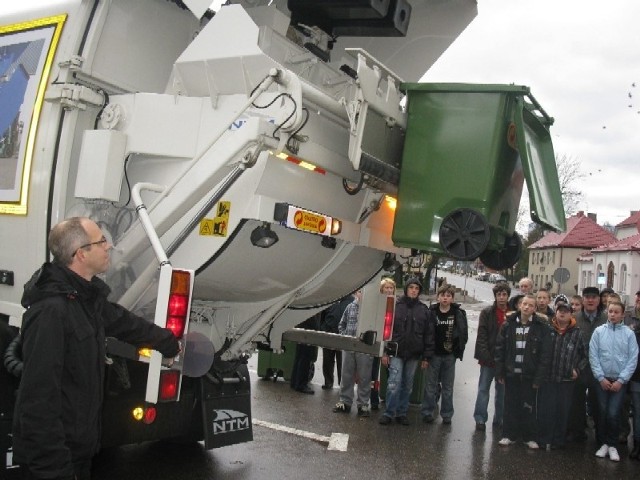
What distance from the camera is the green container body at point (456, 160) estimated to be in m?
4.06

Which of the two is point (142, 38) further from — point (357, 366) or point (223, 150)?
point (357, 366)

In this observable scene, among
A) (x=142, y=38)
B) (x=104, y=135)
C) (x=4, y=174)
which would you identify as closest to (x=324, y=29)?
(x=142, y=38)

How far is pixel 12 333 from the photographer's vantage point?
146 inches

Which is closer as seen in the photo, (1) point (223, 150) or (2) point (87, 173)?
(1) point (223, 150)

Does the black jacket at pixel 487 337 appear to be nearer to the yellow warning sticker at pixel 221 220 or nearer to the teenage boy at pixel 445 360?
the teenage boy at pixel 445 360

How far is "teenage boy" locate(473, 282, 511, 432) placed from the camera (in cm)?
762

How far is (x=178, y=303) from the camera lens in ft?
11.5

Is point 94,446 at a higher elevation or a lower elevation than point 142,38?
lower

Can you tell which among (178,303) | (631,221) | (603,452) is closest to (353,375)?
(603,452)

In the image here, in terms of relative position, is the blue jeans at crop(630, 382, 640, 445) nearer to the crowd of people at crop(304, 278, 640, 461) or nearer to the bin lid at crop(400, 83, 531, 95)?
the crowd of people at crop(304, 278, 640, 461)

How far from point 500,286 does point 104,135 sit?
5.44 meters

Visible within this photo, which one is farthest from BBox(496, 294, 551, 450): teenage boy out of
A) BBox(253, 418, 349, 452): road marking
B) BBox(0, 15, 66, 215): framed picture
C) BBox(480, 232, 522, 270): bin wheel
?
BBox(0, 15, 66, 215): framed picture

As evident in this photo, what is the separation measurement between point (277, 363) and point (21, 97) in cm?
581

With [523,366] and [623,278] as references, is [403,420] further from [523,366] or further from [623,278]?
[623,278]
